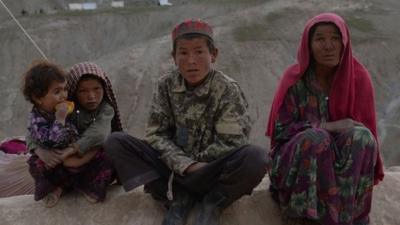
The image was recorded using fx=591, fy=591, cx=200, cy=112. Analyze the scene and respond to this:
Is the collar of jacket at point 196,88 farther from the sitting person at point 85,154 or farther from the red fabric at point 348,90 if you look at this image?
the red fabric at point 348,90

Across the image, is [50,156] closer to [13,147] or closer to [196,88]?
[196,88]

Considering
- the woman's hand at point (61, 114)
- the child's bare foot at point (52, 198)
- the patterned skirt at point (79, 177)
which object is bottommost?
the child's bare foot at point (52, 198)

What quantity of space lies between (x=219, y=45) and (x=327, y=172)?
65.5 ft

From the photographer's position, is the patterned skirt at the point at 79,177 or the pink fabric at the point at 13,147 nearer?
the patterned skirt at the point at 79,177

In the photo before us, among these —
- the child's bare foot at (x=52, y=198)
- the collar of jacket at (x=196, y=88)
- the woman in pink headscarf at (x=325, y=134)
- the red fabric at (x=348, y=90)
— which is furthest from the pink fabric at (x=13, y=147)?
the red fabric at (x=348, y=90)

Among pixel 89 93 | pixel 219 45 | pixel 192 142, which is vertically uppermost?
pixel 89 93

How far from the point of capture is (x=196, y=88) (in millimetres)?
3225

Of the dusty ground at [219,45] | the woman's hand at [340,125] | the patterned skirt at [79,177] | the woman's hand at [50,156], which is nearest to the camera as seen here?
the woman's hand at [340,125]

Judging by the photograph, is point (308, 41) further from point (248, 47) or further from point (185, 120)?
point (248, 47)

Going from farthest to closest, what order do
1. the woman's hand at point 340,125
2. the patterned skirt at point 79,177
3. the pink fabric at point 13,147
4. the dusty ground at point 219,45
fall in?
1. the dusty ground at point 219,45
2. the pink fabric at point 13,147
3. the patterned skirt at point 79,177
4. the woman's hand at point 340,125

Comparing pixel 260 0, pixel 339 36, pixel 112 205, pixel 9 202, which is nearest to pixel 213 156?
pixel 112 205

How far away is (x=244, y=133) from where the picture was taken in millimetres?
3150

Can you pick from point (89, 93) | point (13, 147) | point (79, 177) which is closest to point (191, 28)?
point (89, 93)

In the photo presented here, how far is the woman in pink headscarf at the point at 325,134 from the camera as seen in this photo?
295 cm
